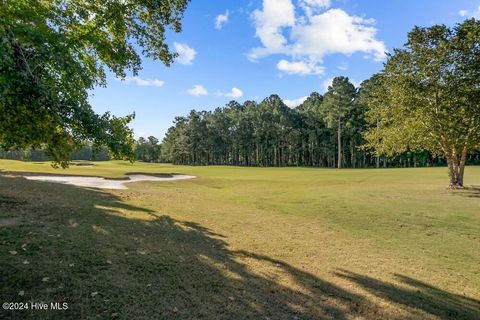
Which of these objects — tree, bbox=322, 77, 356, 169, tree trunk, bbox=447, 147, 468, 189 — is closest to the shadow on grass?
tree trunk, bbox=447, 147, 468, 189

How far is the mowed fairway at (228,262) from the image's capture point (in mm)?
5812

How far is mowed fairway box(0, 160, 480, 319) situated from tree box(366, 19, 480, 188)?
12.5 meters

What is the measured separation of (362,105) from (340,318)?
76.5m

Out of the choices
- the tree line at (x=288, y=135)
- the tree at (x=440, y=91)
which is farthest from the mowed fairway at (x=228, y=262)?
the tree line at (x=288, y=135)

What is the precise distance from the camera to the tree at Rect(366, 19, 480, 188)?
2531cm

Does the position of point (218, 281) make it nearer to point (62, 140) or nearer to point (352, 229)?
point (62, 140)

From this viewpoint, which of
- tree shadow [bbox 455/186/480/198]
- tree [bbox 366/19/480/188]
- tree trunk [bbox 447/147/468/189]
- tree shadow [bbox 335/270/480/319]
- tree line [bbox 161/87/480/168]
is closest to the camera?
tree shadow [bbox 335/270/480/319]

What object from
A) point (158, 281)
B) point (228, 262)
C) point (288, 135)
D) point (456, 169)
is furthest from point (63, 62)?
point (288, 135)

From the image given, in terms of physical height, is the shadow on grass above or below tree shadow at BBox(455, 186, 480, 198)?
above

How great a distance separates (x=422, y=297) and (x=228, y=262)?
4397 millimetres

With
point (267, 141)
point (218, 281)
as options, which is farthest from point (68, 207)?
point (267, 141)

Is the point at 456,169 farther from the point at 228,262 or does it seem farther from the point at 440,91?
the point at 228,262

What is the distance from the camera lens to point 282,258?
926 centimetres

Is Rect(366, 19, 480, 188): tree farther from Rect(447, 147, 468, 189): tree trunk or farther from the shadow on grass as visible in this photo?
the shadow on grass
